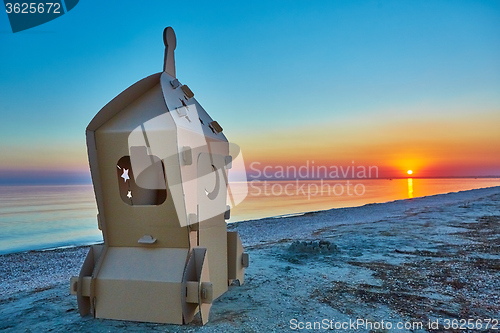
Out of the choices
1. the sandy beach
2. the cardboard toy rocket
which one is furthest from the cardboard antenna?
the sandy beach

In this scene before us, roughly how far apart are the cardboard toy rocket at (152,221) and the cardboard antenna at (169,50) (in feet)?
0.45

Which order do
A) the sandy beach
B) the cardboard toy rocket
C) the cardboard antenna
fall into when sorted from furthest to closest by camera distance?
the cardboard antenna
the sandy beach
the cardboard toy rocket

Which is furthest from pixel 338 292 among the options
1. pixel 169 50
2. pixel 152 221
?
pixel 169 50

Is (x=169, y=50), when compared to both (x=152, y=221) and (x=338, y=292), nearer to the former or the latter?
(x=152, y=221)

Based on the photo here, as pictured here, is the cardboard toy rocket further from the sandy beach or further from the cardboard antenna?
the sandy beach

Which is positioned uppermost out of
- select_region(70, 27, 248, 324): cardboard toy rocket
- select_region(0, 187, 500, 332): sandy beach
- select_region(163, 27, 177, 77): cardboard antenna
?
select_region(163, 27, 177, 77): cardboard antenna

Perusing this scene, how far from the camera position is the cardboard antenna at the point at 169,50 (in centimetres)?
458

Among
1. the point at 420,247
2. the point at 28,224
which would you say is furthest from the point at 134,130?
the point at 28,224

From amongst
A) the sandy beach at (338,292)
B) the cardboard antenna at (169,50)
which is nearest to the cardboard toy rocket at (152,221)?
the cardboard antenna at (169,50)

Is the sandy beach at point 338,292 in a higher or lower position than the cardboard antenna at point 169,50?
lower

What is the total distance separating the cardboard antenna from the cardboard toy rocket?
14 centimetres

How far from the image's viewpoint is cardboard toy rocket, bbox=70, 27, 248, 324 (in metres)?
3.75

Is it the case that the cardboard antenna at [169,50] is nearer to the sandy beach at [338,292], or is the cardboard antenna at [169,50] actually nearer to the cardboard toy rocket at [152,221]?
the cardboard toy rocket at [152,221]

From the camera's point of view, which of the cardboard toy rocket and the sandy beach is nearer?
the cardboard toy rocket
